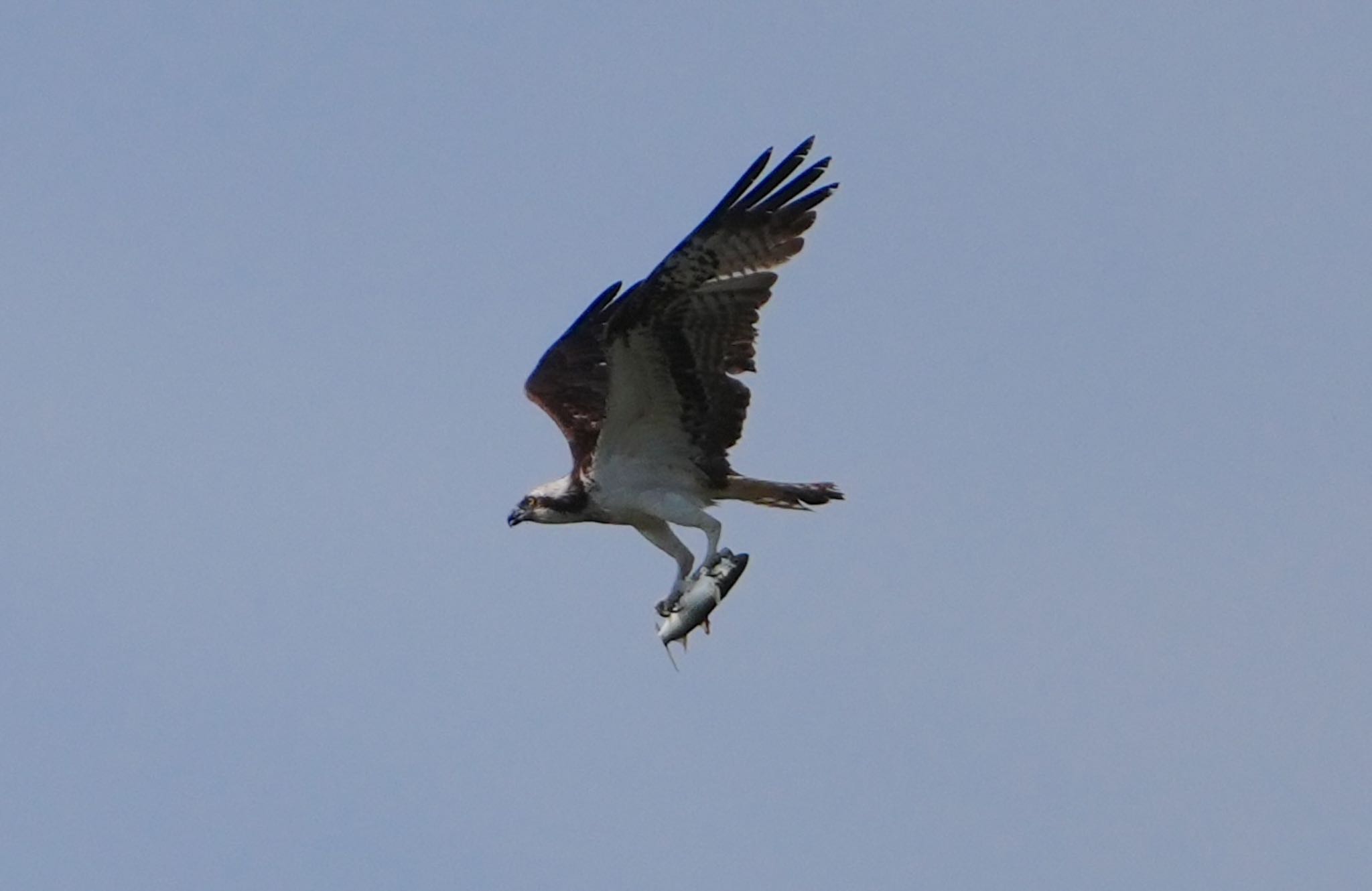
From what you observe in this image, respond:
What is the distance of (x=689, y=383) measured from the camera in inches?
648

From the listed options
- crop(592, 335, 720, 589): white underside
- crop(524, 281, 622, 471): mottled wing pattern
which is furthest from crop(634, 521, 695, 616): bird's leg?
crop(524, 281, 622, 471): mottled wing pattern

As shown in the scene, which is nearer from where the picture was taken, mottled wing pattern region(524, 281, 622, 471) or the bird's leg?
the bird's leg

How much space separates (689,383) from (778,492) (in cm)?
101

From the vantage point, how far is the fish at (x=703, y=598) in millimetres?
16141

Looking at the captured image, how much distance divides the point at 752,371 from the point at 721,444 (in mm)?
497

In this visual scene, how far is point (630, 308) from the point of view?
630 inches

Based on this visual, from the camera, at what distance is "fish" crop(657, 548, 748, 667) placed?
53.0 feet

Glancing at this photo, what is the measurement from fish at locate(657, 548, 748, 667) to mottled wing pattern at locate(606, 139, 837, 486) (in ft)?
3.16

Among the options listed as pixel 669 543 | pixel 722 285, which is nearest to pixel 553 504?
pixel 669 543

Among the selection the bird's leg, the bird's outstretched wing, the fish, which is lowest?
the fish

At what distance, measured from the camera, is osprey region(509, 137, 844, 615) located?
16141 millimetres

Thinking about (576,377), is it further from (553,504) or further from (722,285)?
(722,285)

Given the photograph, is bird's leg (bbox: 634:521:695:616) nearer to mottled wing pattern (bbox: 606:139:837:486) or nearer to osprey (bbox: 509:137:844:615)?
osprey (bbox: 509:137:844:615)

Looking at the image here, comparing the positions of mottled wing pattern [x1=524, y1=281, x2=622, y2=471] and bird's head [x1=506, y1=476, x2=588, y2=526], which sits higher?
mottled wing pattern [x1=524, y1=281, x2=622, y2=471]
